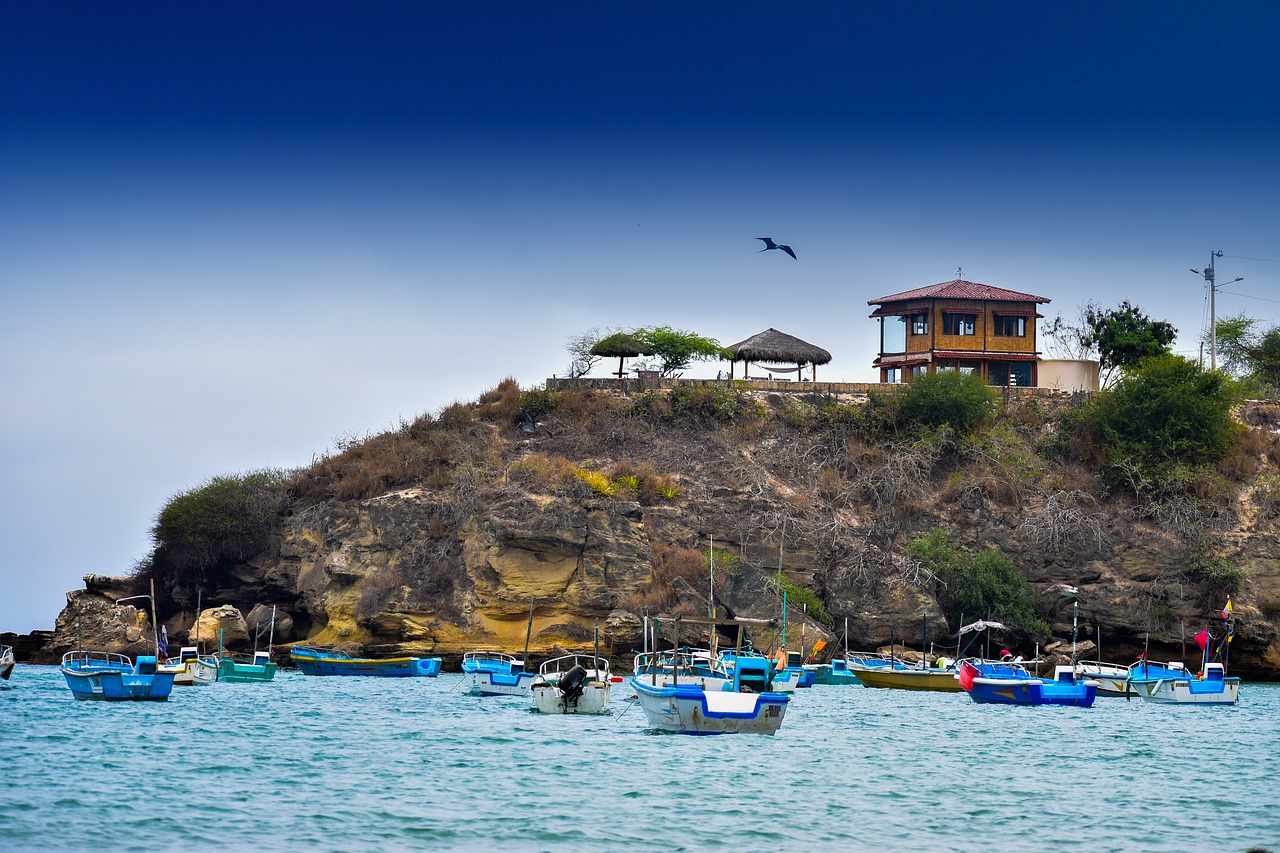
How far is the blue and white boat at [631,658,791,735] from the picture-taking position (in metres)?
35.9

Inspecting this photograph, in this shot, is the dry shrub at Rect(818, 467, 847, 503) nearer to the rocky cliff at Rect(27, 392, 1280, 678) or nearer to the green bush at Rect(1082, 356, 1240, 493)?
the rocky cliff at Rect(27, 392, 1280, 678)

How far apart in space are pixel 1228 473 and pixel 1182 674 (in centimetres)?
2169

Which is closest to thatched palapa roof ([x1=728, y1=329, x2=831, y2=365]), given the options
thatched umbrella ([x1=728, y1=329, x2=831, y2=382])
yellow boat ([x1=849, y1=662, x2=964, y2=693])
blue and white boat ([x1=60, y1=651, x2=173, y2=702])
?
thatched umbrella ([x1=728, y1=329, x2=831, y2=382])

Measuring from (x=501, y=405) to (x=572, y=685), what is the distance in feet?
114

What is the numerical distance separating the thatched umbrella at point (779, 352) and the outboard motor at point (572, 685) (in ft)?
122

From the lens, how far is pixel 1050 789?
2866 cm

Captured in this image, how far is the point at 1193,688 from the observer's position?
53500 mm

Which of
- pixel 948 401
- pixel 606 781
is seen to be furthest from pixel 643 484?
pixel 606 781

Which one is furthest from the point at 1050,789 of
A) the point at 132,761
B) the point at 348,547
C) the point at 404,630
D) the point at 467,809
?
the point at 348,547

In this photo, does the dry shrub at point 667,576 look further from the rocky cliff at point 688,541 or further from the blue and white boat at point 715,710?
the blue and white boat at point 715,710

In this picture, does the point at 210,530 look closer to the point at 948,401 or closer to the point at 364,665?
the point at 364,665

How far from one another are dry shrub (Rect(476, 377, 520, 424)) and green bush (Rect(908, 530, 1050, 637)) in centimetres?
2203

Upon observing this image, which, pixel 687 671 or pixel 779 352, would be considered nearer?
pixel 687 671

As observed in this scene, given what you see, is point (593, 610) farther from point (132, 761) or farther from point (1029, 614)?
point (132, 761)
